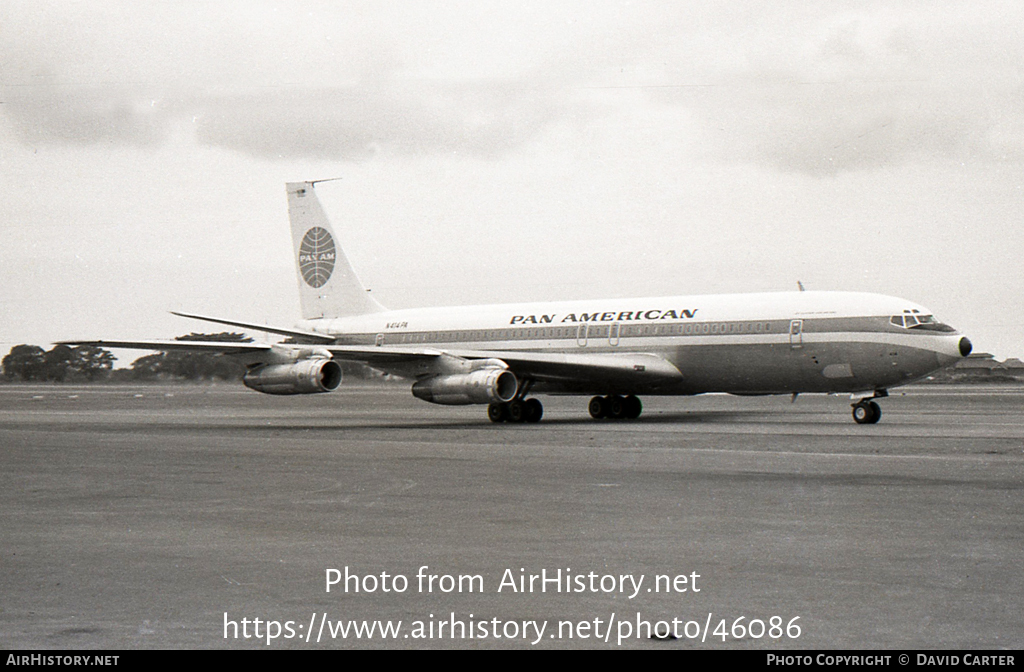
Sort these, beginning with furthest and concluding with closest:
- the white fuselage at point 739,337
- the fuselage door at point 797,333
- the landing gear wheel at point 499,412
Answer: the landing gear wheel at point 499,412
the fuselage door at point 797,333
the white fuselage at point 739,337

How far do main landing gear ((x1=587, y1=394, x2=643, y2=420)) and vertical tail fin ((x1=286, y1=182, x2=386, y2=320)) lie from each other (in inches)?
378

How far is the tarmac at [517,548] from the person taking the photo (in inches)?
206

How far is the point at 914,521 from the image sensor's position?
28.7ft

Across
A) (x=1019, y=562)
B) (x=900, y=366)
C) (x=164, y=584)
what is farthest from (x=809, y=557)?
(x=900, y=366)

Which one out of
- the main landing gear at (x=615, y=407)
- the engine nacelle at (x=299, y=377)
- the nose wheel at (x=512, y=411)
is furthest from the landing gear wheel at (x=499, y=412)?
the engine nacelle at (x=299, y=377)

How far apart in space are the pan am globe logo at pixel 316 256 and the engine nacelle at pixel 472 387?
11872 millimetres

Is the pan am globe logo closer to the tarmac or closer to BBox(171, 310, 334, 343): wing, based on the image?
BBox(171, 310, 334, 343): wing

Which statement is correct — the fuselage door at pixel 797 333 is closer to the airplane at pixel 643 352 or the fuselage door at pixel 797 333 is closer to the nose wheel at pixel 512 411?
the airplane at pixel 643 352

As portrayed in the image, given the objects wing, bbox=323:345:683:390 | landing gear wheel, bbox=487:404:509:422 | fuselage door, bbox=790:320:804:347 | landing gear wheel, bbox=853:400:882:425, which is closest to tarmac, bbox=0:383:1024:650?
landing gear wheel, bbox=853:400:882:425

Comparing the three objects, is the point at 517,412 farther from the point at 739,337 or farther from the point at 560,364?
the point at 739,337

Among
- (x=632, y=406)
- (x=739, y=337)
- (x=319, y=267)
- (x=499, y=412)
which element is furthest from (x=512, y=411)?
(x=319, y=267)

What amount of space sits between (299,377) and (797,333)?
39.5 ft

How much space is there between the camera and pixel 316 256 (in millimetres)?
37062

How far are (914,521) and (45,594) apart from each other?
21.7 ft
